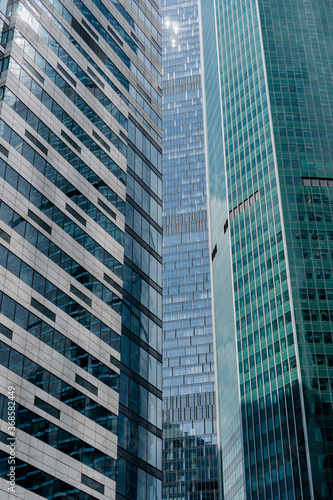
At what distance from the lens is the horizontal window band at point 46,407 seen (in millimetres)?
50781

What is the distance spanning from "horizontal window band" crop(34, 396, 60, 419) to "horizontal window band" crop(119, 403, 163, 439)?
8.61 m

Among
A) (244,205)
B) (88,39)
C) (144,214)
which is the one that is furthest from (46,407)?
(244,205)

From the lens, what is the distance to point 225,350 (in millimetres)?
159875

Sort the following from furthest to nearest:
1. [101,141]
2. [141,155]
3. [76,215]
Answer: [141,155] < [101,141] < [76,215]

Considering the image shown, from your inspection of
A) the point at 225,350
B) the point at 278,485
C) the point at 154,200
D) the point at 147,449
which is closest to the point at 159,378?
the point at 147,449

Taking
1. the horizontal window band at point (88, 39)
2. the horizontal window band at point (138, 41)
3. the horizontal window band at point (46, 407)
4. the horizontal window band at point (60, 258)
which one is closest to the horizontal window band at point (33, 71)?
the horizontal window band at point (88, 39)

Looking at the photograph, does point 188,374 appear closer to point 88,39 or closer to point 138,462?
point 88,39

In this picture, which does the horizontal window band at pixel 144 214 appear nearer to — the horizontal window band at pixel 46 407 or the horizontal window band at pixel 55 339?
the horizontal window band at pixel 55 339

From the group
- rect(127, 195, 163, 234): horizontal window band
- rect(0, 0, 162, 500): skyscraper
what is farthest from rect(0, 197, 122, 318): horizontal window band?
rect(127, 195, 163, 234): horizontal window band

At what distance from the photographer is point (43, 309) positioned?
179 feet

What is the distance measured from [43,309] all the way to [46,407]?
24.3 feet

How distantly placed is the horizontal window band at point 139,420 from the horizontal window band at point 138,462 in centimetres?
310

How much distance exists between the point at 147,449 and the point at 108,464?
22.1 feet

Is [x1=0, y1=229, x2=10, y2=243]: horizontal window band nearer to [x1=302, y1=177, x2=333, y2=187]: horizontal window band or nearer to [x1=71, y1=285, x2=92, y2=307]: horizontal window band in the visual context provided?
[x1=71, y1=285, x2=92, y2=307]: horizontal window band
